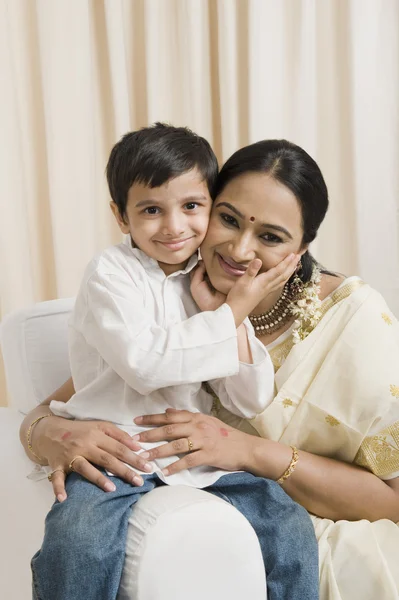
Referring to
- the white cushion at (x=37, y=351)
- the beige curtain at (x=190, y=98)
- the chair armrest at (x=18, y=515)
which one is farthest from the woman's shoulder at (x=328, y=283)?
the beige curtain at (x=190, y=98)

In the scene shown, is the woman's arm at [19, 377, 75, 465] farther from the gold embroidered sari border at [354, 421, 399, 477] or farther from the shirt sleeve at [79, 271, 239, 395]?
the gold embroidered sari border at [354, 421, 399, 477]

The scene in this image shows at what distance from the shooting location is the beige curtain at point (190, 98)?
3.23 m

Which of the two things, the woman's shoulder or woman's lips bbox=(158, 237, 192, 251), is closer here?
woman's lips bbox=(158, 237, 192, 251)

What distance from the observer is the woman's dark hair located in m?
1.71

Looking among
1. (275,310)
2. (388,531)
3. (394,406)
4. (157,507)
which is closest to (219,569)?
(157,507)

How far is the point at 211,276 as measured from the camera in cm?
170

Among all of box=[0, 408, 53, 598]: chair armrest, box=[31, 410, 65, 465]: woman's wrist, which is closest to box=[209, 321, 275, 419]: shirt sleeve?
box=[31, 410, 65, 465]: woman's wrist

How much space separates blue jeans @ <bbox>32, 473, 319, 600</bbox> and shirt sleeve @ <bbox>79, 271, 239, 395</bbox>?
21cm

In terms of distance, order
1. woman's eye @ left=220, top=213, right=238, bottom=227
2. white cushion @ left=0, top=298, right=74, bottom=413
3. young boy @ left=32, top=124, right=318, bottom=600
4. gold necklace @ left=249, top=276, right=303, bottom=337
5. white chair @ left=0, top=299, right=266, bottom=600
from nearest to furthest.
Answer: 1. white chair @ left=0, top=299, right=266, bottom=600
2. young boy @ left=32, top=124, right=318, bottom=600
3. woman's eye @ left=220, top=213, right=238, bottom=227
4. gold necklace @ left=249, top=276, right=303, bottom=337
5. white cushion @ left=0, top=298, right=74, bottom=413

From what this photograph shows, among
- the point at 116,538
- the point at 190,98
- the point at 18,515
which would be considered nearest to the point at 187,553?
the point at 116,538

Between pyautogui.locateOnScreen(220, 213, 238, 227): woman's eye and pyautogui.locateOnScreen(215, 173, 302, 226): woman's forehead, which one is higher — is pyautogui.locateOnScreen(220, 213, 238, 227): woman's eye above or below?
below

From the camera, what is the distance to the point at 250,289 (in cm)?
159

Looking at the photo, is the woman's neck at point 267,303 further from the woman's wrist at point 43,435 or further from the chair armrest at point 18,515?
the chair armrest at point 18,515

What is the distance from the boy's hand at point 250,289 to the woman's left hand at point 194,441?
8.8 inches
